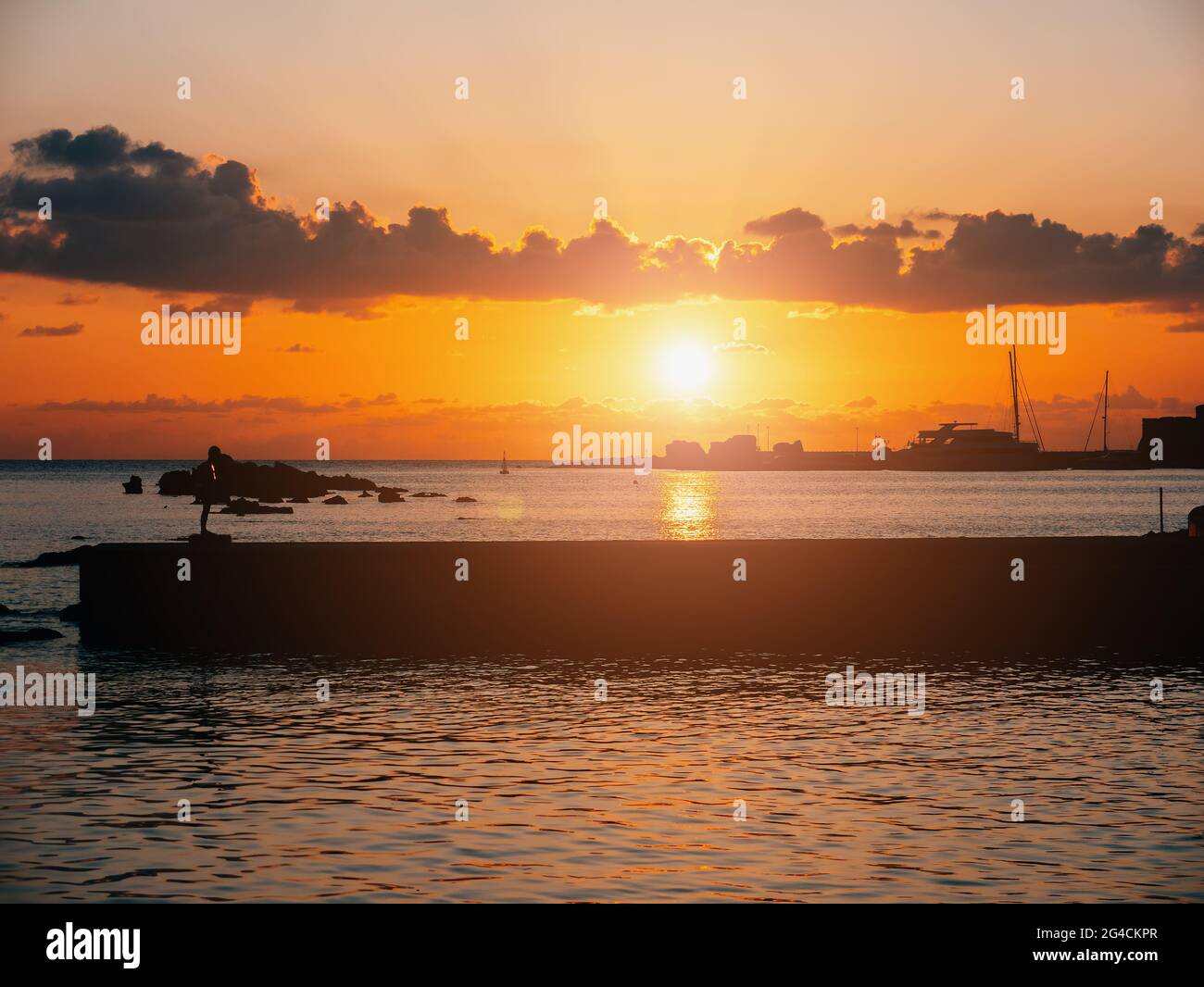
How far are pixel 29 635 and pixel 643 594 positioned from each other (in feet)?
46.6

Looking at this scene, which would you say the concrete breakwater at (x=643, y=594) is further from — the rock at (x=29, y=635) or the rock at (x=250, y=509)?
the rock at (x=250, y=509)

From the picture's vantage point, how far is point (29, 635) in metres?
30.1

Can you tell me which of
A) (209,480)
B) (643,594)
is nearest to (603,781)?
(643,594)

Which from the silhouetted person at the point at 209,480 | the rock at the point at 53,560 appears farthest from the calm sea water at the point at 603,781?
the rock at the point at 53,560

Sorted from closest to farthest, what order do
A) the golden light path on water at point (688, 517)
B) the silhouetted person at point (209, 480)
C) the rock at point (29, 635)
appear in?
the silhouetted person at point (209, 480)
the rock at point (29, 635)
the golden light path on water at point (688, 517)

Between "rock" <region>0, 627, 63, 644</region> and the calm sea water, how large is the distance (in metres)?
2.94

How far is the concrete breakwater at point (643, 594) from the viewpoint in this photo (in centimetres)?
2817

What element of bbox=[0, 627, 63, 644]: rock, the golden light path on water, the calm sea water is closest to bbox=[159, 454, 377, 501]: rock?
the golden light path on water

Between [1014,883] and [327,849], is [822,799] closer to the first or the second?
[1014,883]

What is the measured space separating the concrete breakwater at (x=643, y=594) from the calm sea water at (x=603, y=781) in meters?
1.80

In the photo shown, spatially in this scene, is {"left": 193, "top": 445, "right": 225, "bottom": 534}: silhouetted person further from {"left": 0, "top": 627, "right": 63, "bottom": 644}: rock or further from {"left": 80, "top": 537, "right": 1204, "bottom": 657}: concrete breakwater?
{"left": 0, "top": 627, "right": 63, "bottom": 644}: rock

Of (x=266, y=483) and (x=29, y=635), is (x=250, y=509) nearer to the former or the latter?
(x=266, y=483)

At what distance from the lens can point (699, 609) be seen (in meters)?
29.3
